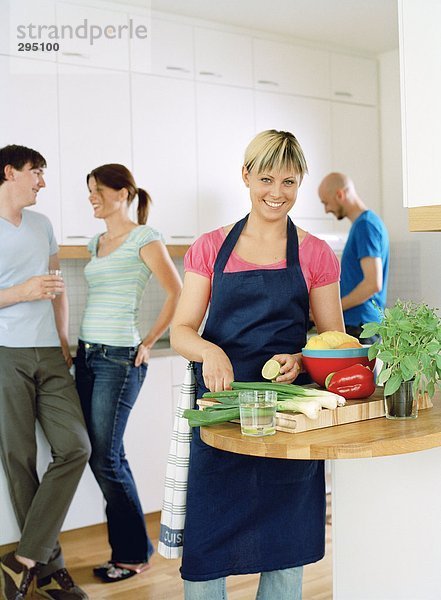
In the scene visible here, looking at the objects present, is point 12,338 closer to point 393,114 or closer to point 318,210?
point 318,210

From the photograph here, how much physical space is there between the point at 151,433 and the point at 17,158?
4.73 feet

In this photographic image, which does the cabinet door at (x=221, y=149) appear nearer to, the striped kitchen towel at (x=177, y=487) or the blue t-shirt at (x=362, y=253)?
the blue t-shirt at (x=362, y=253)

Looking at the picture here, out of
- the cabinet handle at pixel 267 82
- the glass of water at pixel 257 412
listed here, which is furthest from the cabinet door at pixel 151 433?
the glass of water at pixel 257 412

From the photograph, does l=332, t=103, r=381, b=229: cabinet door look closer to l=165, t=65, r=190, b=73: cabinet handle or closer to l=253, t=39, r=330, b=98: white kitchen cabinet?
l=253, t=39, r=330, b=98: white kitchen cabinet

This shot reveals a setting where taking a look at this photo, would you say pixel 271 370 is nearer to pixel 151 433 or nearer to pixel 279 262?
pixel 279 262

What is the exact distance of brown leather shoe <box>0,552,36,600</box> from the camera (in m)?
3.04

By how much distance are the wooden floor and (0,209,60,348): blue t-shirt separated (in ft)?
2.82

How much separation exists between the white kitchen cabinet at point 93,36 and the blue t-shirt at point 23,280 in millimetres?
1110

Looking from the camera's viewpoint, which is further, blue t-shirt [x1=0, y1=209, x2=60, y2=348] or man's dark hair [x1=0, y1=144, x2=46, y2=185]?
man's dark hair [x1=0, y1=144, x2=46, y2=185]

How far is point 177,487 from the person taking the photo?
6.86ft

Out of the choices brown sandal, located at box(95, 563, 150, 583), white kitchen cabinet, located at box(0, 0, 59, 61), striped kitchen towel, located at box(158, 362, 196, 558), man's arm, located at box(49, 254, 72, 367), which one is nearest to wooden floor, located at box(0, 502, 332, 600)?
brown sandal, located at box(95, 563, 150, 583)

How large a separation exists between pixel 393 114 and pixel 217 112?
1.30 m

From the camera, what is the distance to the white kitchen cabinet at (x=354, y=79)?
16.6 ft

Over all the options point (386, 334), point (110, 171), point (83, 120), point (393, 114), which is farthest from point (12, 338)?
point (393, 114)
